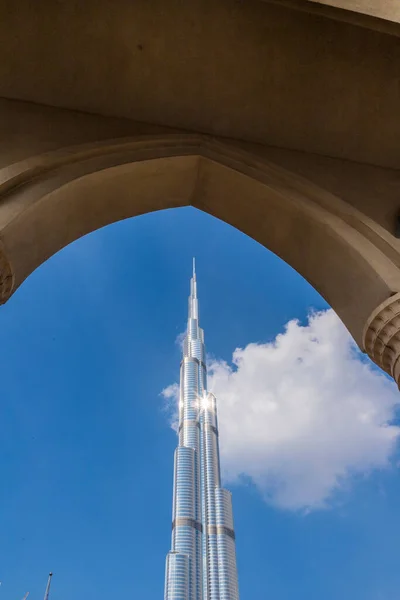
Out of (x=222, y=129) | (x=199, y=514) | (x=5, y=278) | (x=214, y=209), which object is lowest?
(x=5, y=278)

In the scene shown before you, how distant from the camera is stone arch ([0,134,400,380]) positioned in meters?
2.47

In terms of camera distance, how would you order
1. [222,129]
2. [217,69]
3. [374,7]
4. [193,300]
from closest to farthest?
[374,7] < [217,69] < [222,129] < [193,300]

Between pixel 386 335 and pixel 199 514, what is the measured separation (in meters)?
60.7

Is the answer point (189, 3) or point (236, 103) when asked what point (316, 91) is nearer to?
point (236, 103)

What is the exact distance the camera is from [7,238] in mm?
2367

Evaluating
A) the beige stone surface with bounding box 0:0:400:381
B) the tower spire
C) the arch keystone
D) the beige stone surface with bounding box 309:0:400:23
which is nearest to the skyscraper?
the tower spire

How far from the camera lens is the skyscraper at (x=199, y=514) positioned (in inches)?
2112

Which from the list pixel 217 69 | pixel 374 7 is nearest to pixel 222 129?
pixel 217 69

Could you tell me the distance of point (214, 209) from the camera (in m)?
3.41

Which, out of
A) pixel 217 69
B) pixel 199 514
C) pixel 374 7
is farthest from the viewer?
pixel 199 514

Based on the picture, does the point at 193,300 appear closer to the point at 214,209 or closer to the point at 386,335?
the point at 214,209

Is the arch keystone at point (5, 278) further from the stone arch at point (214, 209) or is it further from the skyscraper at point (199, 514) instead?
the skyscraper at point (199, 514)

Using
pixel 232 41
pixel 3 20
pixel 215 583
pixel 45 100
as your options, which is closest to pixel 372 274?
pixel 232 41

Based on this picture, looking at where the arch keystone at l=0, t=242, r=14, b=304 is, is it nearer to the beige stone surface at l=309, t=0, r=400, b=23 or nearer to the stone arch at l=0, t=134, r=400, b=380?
the stone arch at l=0, t=134, r=400, b=380
